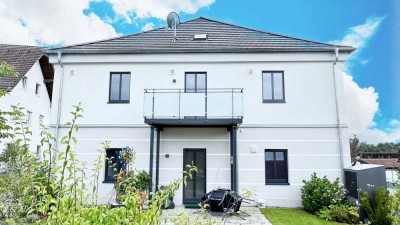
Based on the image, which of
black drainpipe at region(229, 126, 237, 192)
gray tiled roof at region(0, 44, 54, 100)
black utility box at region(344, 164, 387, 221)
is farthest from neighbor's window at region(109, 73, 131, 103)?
gray tiled roof at region(0, 44, 54, 100)

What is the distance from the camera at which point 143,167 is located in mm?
8953

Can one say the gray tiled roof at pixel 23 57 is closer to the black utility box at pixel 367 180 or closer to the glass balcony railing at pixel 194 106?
the glass balcony railing at pixel 194 106

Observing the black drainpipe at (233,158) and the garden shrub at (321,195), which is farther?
the black drainpipe at (233,158)

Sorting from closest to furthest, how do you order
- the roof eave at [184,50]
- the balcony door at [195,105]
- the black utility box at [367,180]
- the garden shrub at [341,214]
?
1. the garden shrub at [341,214]
2. the black utility box at [367,180]
3. the balcony door at [195,105]
4. the roof eave at [184,50]

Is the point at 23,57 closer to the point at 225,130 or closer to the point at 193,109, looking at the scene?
the point at 193,109

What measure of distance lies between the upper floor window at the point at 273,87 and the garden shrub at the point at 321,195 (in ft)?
9.68

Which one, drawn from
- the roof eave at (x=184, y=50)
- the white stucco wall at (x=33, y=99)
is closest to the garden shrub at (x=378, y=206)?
the roof eave at (x=184, y=50)

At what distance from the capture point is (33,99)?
60.3ft

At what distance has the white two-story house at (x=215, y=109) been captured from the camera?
8.62 m

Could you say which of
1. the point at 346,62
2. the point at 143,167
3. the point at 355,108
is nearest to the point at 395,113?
the point at 355,108

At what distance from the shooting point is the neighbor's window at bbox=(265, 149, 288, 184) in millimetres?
8795

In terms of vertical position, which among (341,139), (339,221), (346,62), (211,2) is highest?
(211,2)

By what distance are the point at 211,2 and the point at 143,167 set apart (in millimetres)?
7426

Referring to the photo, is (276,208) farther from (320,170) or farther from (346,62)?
(346,62)
